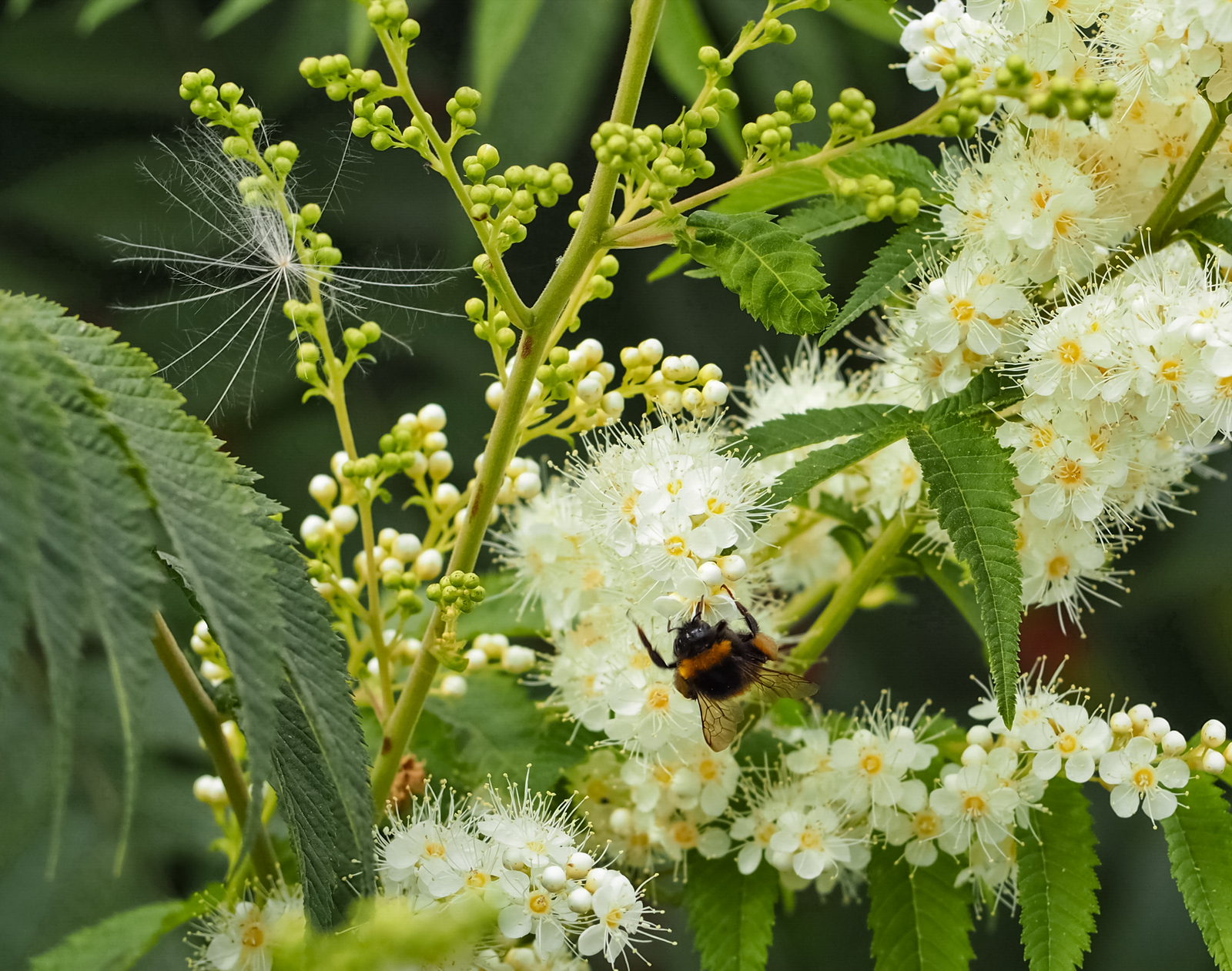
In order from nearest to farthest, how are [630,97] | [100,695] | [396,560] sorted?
1. [630,97]
2. [396,560]
3. [100,695]

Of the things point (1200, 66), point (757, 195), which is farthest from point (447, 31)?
point (1200, 66)

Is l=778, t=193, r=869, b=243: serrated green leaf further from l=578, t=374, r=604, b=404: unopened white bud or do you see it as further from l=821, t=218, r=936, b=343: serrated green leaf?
l=578, t=374, r=604, b=404: unopened white bud

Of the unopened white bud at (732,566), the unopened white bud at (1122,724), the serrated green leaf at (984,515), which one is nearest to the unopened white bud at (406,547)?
the unopened white bud at (732,566)

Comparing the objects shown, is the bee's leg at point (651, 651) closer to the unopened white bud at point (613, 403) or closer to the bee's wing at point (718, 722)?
the bee's wing at point (718, 722)

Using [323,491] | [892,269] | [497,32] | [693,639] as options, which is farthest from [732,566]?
[497,32]

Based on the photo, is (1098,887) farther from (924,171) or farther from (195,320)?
(195,320)

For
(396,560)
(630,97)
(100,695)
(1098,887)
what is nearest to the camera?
(630,97)
